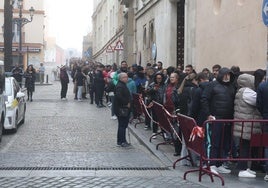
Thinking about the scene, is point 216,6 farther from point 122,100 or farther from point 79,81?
point 79,81

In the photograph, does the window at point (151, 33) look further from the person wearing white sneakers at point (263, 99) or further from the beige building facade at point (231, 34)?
the person wearing white sneakers at point (263, 99)

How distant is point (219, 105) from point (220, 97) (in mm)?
139

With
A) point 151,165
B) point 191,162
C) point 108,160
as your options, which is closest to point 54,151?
point 108,160

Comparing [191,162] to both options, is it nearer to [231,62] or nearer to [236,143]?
[236,143]

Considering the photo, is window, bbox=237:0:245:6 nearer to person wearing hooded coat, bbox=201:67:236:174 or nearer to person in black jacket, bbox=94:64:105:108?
person wearing hooded coat, bbox=201:67:236:174

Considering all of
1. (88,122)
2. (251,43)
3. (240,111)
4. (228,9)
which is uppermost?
(228,9)

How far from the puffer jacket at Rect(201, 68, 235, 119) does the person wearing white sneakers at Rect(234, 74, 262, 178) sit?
0.15 m

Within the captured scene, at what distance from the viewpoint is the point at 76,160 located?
10.5m

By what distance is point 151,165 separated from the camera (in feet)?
33.0

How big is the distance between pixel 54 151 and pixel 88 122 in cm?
598

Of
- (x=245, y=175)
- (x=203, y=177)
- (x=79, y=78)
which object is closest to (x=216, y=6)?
(x=245, y=175)

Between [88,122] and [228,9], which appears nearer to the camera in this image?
[228,9]

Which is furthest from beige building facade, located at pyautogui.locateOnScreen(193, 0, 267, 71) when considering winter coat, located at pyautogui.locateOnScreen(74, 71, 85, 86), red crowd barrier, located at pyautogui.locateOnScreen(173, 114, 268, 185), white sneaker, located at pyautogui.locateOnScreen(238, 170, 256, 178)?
winter coat, located at pyautogui.locateOnScreen(74, 71, 85, 86)

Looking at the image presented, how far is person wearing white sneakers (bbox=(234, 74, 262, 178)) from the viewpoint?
345 inches
